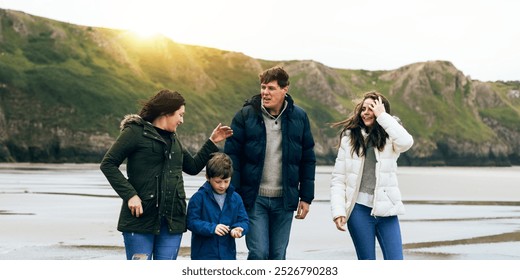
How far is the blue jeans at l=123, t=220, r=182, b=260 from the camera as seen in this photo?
789cm

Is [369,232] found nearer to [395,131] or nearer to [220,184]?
[395,131]

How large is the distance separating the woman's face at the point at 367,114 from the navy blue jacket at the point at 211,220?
1.64m

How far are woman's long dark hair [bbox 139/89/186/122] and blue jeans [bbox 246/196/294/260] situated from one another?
63.9 inches

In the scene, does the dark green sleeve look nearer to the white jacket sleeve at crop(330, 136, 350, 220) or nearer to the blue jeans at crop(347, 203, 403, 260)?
the white jacket sleeve at crop(330, 136, 350, 220)

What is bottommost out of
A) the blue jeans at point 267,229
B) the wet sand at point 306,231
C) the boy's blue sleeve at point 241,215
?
the wet sand at point 306,231

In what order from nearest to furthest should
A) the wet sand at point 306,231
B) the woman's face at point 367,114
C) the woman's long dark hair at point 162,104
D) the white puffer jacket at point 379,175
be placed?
the woman's long dark hair at point 162,104 → the white puffer jacket at point 379,175 → the woman's face at point 367,114 → the wet sand at point 306,231

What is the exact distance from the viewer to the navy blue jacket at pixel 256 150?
8953 millimetres

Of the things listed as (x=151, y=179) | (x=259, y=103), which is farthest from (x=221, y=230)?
(x=259, y=103)

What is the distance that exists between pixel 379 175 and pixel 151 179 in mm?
2402

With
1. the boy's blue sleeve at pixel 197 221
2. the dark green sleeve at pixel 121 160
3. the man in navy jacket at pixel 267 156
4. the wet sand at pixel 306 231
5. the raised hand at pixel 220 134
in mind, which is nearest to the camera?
the dark green sleeve at pixel 121 160

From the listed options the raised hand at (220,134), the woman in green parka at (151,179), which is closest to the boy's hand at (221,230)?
the woman in green parka at (151,179)

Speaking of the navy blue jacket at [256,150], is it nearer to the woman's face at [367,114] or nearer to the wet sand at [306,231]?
the woman's face at [367,114]

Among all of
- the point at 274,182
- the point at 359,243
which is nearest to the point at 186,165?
the point at 274,182

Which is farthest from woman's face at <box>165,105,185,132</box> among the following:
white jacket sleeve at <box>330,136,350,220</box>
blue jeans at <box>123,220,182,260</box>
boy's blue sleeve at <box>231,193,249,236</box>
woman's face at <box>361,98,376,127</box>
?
woman's face at <box>361,98,376,127</box>
